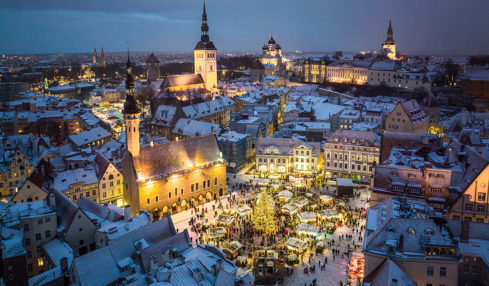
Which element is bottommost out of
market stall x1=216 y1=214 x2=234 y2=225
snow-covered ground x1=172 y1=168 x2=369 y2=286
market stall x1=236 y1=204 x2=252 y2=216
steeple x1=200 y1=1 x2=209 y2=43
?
snow-covered ground x1=172 y1=168 x2=369 y2=286

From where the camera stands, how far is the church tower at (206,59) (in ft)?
425

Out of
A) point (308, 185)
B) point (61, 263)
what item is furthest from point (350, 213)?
point (61, 263)

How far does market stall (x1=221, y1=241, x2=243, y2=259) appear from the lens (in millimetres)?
39528

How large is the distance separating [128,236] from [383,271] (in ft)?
66.3

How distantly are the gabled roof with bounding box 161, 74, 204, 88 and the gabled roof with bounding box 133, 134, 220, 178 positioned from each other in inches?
2572

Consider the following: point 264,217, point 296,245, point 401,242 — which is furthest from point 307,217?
point 401,242

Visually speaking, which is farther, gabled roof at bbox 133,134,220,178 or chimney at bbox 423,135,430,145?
chimney at bbox 423,135,430,145

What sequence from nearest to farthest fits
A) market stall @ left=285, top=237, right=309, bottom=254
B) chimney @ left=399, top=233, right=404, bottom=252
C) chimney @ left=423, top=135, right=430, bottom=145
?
chimney @ left=399, top=233, right=404, bottom=252 → market stall @ left=285, top=237, right=309, bottom=254 → chimney @ left=423, top=135, right=430, bottom=145

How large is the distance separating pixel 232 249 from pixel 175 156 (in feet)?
60.7

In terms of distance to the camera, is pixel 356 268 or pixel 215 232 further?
pixel 215 232

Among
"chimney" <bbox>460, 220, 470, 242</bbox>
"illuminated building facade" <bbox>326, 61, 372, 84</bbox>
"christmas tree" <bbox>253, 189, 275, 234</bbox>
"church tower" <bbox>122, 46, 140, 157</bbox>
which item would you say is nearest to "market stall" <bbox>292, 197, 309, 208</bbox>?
"christmas tree" <bbox>253, 189, 275, 234</bbox>

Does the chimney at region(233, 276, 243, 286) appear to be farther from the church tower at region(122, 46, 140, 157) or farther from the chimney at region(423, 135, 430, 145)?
the chimney at region(423, 135, 430, 145)

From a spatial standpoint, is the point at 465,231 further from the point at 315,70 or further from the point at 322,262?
the point at 315,70

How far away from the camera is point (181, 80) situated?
405ft
